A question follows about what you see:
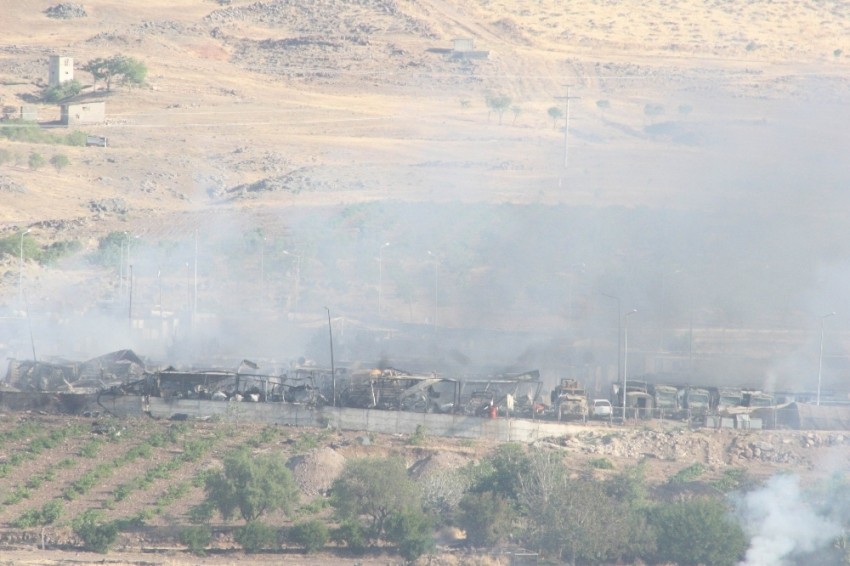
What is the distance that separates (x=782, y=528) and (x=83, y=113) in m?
88.6

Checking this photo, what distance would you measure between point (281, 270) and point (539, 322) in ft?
51.2

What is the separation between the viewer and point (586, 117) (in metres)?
132

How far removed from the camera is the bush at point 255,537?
40656 millimetres

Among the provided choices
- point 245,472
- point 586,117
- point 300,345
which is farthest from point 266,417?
point 586,117

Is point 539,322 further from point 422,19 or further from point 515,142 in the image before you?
point 422,19

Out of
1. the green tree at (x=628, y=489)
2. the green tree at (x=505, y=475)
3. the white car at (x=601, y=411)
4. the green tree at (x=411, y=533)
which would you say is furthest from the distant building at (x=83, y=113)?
the green tree at (x=411, y=533)

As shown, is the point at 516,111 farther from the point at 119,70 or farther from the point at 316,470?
the point at 316,470

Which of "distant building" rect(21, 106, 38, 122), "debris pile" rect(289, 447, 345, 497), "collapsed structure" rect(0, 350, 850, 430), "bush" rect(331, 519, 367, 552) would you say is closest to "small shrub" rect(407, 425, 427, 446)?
"collapsed structure" rect(0, 350, 850, 430)

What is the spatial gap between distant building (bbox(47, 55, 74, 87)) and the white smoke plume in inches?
3787

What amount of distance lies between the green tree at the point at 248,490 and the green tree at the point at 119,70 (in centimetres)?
9130

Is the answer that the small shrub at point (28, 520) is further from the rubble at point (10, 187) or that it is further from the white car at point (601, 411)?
the rubble at point (10, 187)

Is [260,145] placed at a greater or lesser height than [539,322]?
greater

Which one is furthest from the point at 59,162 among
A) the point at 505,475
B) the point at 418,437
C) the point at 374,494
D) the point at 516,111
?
the point at 374,494

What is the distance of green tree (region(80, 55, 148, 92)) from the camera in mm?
130625
